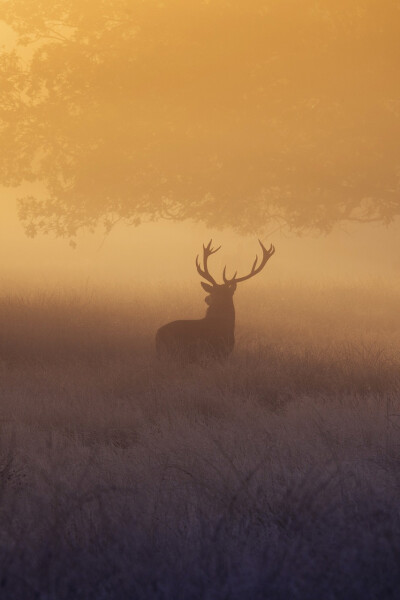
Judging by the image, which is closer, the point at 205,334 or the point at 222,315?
the point at 205,334

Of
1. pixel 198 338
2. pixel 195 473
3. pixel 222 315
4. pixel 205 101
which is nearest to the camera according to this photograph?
pixel 195 473

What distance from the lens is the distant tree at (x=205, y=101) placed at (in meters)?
15.5

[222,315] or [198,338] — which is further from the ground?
[222,315]

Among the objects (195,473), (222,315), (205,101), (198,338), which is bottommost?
(195,473)

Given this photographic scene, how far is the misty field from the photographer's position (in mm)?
3906

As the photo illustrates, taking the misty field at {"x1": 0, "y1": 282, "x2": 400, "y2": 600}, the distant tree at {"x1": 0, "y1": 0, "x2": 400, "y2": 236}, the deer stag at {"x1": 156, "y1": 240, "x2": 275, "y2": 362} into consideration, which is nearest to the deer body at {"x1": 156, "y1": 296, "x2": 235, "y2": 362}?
the deer stag at {"x1": 156, "y1": 240, "x2": 275, "y2": 362}

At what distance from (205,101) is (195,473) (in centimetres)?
1163

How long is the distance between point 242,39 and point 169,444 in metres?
11.2

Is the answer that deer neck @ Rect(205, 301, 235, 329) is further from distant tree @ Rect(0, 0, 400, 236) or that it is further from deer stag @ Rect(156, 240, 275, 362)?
distant tree @ Rect(0, 0, 400, 236)

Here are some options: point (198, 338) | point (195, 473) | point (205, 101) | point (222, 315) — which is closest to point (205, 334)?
point (198, 338)

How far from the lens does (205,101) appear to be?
15.7 metres

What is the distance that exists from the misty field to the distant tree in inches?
203

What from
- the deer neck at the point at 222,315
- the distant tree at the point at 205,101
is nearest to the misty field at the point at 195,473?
the deer neck at the point at 222,315

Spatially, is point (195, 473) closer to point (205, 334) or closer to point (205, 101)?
point (205, 334)
